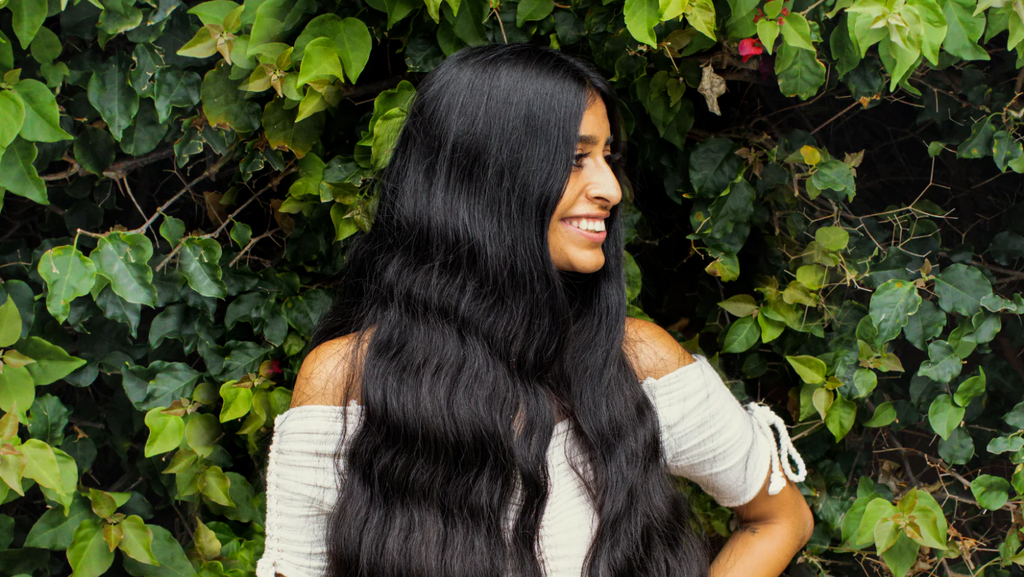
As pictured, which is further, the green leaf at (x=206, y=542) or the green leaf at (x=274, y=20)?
the green leaf at (x=206, y=542)

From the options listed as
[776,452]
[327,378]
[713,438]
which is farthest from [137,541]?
[776,452]

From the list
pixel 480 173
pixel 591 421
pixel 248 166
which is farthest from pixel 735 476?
pixel 248 166

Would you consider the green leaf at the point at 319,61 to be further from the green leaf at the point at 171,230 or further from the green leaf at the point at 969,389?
the green leaf at the point at 969,389

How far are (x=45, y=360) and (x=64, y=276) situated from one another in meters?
0.18

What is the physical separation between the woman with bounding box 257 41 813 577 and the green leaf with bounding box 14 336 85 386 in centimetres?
37

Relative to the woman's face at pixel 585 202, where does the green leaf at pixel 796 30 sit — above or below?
above

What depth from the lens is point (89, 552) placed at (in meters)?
1.30

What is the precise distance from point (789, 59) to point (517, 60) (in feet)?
1.29

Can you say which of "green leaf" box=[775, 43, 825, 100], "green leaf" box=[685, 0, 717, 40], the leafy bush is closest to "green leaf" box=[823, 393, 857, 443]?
the leafy bush

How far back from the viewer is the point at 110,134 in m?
1.35

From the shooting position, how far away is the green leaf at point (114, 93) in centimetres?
128

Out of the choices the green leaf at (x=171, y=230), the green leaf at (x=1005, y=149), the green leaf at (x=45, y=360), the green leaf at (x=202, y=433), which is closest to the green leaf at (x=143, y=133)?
the green leaf at (x=171, y=230)

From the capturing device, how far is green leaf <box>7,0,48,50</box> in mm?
1143

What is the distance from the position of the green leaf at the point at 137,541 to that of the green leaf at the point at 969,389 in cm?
132
